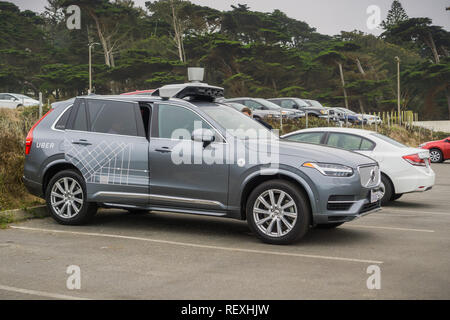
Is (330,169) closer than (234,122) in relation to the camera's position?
Yes

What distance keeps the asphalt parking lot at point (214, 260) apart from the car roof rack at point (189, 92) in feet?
6.34

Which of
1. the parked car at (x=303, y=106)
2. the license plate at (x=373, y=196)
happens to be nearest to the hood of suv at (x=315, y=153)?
the license plate at (x=373, y=196)

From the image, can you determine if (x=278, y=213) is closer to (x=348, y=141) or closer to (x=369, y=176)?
(x=369, y=176)

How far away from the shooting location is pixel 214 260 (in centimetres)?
647

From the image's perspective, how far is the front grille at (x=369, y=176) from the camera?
739 cm

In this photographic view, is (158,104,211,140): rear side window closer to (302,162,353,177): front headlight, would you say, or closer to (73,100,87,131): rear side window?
(73,100,87,131): rear side window

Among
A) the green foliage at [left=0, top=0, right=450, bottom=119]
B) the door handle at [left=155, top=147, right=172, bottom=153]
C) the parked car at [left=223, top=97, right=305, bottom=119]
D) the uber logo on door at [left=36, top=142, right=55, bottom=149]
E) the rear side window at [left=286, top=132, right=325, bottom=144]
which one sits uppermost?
the green foliage at [left=0, top=0, right=450, bottom=119]

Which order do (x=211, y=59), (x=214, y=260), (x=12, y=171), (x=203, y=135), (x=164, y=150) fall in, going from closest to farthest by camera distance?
(x=214, y=260), (x=203, y=135), (x=164, y=150), (x=12, y=171), (x=211, y=59)

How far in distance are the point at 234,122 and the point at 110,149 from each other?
181 cm

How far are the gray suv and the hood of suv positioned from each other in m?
0.01

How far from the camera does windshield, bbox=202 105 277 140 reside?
7880mm

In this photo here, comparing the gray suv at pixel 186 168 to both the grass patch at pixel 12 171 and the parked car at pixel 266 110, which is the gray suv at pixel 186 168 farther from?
the parked car at pixel 266 110

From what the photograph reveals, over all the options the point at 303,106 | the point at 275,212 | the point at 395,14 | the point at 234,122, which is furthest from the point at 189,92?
the point at 395,14

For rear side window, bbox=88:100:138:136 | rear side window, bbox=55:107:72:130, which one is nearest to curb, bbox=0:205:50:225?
rear side window, bbox=55:107:72:130
